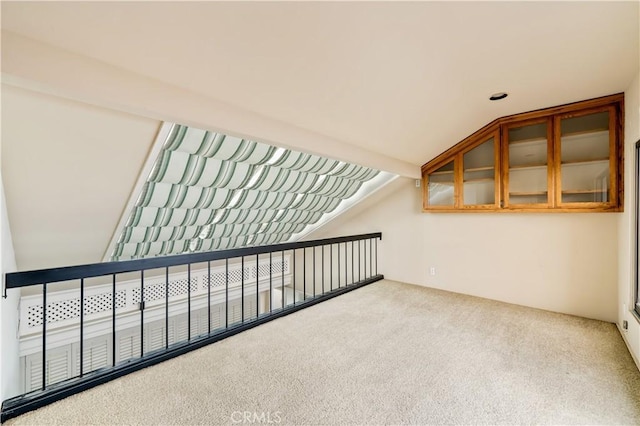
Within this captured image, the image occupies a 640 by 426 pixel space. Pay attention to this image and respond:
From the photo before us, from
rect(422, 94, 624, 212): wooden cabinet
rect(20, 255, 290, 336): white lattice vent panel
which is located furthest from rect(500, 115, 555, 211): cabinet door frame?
rect(20, 255, 290, 336): white lattice vent panel

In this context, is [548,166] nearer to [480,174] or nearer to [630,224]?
[480,174]

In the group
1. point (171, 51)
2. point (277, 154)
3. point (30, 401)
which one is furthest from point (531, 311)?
point (30, 401)

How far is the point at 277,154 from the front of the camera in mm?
2787

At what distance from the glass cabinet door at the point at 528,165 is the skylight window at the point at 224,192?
139 centimetres

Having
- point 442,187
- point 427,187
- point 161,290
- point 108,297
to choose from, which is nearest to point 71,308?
point 108,297

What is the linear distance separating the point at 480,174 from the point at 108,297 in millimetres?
4639

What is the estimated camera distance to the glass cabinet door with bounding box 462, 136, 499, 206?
3.40 m

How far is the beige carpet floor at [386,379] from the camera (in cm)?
160

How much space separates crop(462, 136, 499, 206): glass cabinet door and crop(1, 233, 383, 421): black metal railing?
150 cm

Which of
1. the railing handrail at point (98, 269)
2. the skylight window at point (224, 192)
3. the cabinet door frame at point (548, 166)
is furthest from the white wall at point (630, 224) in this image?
the railing handrail at point (98, 269)

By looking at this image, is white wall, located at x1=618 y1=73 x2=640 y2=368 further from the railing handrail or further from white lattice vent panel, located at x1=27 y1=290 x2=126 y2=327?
white lattice vent panel, located at x1=27 y1=290 x2=126 y2=327

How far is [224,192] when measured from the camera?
9.89 ft

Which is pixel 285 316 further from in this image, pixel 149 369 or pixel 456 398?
pixel 456 398

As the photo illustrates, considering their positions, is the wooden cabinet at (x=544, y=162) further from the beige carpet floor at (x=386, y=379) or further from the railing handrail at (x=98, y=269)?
the railing handrail at (x=98, y=269)
